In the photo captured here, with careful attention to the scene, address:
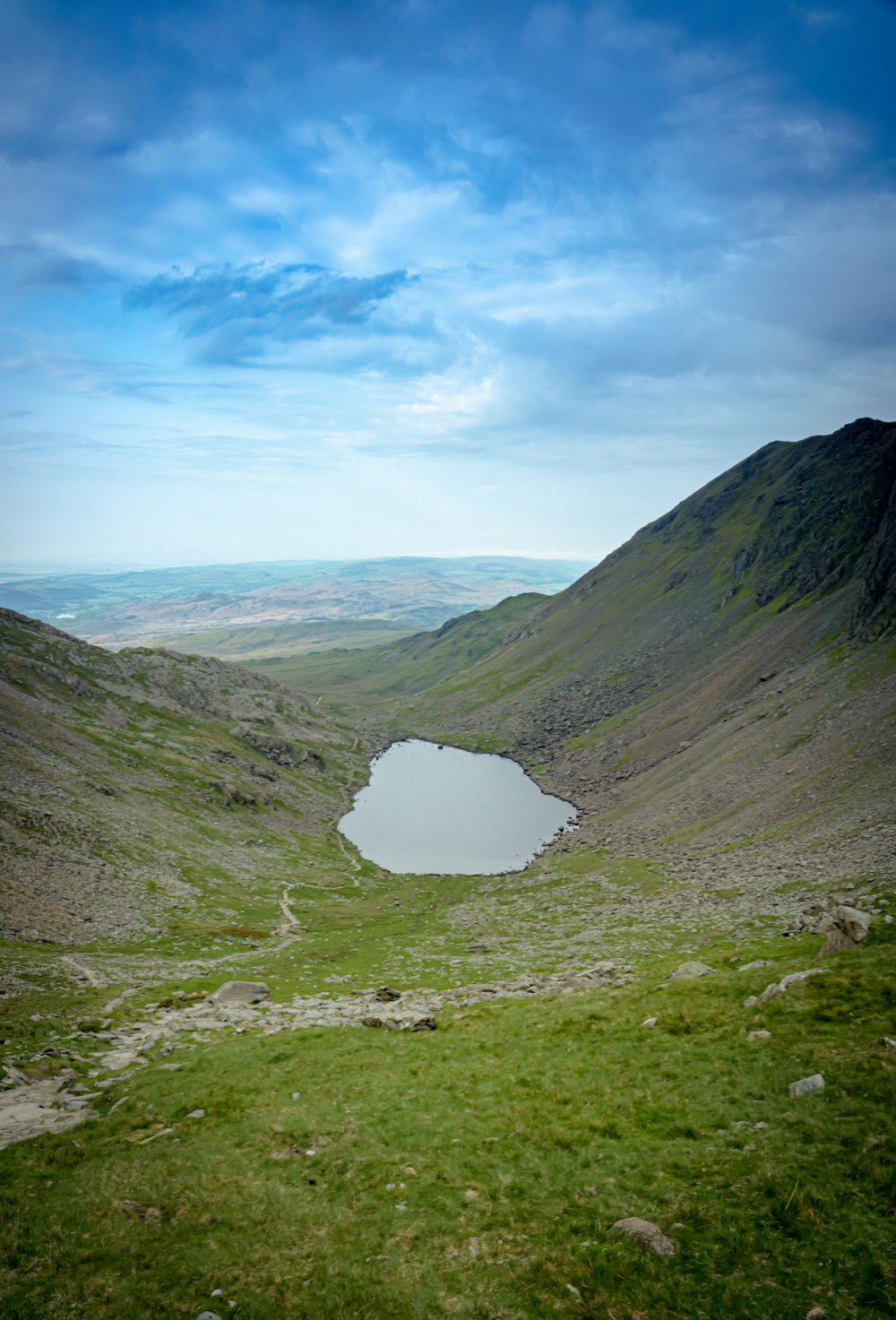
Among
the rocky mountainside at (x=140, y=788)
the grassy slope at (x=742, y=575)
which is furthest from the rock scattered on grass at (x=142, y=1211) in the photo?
the grassy slope at (x=742, y=575)

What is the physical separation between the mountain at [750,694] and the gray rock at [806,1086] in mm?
28584

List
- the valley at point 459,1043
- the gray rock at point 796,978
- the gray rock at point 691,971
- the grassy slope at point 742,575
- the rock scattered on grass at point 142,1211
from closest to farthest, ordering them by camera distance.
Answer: the valley at point 459,1043
the rock scattered on grass at point 142,1211
the gray rock at point 796,978
the gray rock at point 691,971
the grassy slope at point 742,575

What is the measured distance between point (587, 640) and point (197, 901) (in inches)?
5935

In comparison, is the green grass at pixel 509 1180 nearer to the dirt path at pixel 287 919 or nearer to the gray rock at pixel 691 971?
the gray rock at pixel 691 971

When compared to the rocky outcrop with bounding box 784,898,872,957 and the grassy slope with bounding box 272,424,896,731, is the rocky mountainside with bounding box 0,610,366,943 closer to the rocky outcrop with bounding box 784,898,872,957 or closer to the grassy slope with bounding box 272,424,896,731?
the rocky outcrop with bounding box 784,898,872,957

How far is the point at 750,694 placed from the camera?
105 meters

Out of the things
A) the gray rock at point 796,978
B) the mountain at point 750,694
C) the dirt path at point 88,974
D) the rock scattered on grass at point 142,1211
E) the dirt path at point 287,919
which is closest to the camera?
the rock scattered on grass at point 142,1211

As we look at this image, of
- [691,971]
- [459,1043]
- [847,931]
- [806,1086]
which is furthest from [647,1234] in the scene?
[691,971]

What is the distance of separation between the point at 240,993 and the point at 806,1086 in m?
31.0


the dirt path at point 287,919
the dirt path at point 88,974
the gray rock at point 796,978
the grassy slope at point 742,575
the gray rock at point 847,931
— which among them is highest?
the grassy slope at point 742,575

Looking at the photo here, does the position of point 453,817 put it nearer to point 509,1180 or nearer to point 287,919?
point 287,919

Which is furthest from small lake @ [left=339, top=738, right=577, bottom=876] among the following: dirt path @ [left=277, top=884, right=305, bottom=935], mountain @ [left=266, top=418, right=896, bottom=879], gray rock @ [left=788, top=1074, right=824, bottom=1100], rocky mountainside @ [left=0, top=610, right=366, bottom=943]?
gray rock @ [left=788, top=1074, right=824, bottom=1100]

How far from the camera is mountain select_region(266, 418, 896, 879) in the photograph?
6275cm

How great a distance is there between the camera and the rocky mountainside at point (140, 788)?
5172cm
